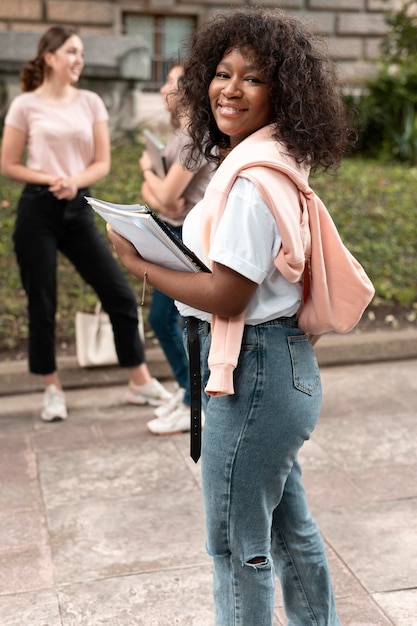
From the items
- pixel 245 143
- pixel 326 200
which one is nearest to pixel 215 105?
pixel 245 143

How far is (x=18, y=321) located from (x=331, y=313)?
14.4ft

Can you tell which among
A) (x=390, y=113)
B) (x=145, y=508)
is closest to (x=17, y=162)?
(x=145, y=508)

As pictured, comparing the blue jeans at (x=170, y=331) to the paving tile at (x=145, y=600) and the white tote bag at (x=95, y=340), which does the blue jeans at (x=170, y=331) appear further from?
the paving tile at (x=145, y=600)

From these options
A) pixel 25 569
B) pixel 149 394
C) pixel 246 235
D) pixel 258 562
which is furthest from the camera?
pixel 149 394

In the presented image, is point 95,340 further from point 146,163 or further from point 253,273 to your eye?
point 253,273

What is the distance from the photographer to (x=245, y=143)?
2.05 m

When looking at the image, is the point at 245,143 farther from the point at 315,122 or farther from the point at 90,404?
the point at 90,404

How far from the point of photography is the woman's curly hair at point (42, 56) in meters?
4.66

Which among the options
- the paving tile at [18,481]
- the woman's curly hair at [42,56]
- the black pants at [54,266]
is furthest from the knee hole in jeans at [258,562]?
the woman's curly hair at [42,56]

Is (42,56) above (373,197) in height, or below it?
above

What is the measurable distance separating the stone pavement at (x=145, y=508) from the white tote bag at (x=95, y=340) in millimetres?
166

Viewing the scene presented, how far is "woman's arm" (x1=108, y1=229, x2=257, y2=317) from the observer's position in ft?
6.57

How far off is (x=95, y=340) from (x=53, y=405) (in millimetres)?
587

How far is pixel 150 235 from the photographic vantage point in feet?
6.82
